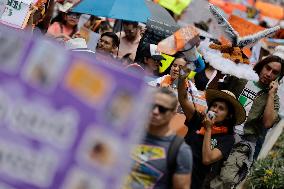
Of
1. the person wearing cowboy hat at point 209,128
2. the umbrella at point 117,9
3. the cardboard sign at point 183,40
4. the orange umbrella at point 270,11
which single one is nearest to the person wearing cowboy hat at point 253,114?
the person wearing cowboy hat at point 209,128

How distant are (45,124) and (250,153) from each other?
339 cm

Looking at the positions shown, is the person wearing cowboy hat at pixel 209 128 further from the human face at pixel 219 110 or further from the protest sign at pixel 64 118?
the protest sign at pixel 64 118

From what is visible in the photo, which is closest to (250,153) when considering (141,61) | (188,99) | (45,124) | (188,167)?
(188,99)

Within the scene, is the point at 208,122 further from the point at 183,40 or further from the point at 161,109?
the point at 161,109

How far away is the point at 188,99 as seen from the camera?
5.41m

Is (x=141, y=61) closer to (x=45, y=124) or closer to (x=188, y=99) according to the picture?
(x=188, y=99)

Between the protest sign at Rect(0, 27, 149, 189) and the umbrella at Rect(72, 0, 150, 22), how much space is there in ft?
13.7

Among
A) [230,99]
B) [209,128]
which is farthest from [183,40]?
[209,128]

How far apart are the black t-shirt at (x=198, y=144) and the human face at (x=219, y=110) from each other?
0.13 m

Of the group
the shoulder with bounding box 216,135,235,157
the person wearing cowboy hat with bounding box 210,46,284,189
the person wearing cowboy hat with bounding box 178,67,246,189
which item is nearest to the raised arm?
the person wearing cowboy hat with bounding box 178,67,246,189

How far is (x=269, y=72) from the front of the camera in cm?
611

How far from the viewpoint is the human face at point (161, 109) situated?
3.95m

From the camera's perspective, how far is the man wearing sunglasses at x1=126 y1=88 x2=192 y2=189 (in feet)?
13.1

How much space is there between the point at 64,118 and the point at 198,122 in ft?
7.35
